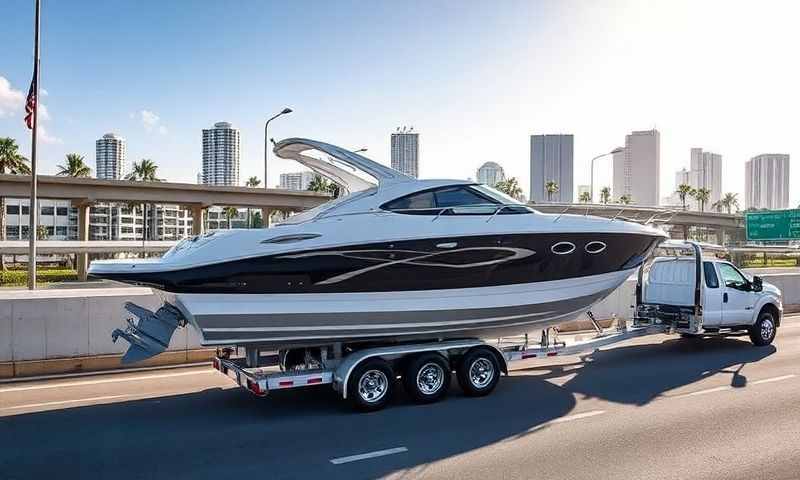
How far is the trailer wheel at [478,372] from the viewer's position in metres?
9.11

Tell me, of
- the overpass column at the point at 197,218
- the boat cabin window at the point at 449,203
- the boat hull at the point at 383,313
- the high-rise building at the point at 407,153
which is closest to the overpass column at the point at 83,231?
the overpass column at the point at 197,218

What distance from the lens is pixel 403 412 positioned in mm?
8430

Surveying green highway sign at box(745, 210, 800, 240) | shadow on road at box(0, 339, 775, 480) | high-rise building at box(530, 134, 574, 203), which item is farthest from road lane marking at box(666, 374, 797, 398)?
high-rise building at box(530, 134, 574, 203)

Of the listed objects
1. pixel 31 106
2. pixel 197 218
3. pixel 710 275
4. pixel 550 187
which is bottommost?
pixel 710 275

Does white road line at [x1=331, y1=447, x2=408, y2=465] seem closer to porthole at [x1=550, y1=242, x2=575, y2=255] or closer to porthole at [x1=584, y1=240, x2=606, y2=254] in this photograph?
porthole at [x1=550, y1=242, x2=575, y2=255]

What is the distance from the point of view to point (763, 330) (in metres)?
13.6

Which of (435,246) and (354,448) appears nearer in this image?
(354,448)

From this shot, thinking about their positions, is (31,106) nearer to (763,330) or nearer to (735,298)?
(735,298)

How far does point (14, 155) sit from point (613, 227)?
65.6 m

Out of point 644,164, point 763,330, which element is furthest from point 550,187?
point 763,330

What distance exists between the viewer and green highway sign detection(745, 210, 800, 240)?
37000 mm

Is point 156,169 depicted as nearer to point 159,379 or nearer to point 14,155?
point 14,155

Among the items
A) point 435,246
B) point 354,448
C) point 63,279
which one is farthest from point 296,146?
point 63,279

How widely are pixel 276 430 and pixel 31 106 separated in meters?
13.4
